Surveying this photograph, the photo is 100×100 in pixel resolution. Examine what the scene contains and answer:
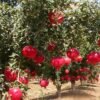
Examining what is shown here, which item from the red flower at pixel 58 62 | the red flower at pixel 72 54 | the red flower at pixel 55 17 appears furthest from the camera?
the red flower at pixel 55 17

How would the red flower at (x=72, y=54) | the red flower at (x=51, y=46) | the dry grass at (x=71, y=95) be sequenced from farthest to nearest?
the dry grass at (x=71, y=95) < the red flower at (x=51, y=46) < the red flower at (x=72, y=54)

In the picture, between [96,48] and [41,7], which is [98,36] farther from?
[41,7]

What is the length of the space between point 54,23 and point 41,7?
0.30 meters

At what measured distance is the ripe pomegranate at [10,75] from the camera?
491cm

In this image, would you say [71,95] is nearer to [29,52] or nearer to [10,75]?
[10,75]

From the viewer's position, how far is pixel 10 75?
4.96 m

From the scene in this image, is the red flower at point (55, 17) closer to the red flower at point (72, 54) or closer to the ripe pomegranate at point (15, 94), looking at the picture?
the red flower at point (72, 54)

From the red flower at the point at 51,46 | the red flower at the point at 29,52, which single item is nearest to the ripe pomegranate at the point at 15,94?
the red flower at the point at 29,52

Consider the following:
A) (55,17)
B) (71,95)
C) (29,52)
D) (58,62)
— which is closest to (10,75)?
(29,52)

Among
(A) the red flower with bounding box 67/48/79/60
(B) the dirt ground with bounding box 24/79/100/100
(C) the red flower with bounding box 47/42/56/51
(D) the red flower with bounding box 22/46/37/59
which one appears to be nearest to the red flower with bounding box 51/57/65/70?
(A) the red flower with bounding box 67/48/79/60

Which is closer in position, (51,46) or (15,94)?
(15,94)

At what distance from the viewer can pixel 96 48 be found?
5.62 m

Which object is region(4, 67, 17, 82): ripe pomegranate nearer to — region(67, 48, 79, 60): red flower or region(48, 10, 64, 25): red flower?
region(67, 48, 79, 60): red flower

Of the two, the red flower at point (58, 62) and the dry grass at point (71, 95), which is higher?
the red flower at point (58, 62)
